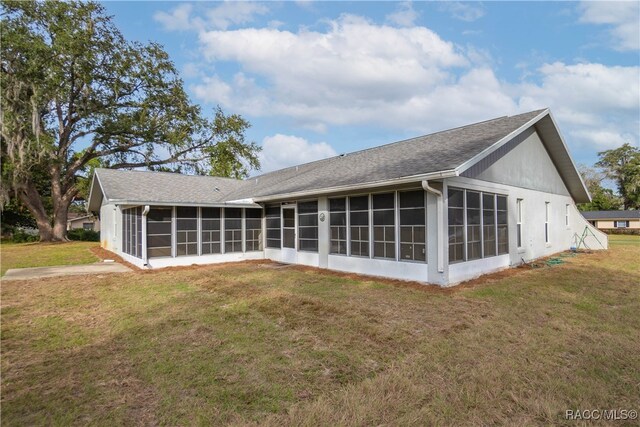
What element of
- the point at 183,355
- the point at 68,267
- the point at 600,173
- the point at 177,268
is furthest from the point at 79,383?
the point at 600,173

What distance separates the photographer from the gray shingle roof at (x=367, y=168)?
27.9 feet

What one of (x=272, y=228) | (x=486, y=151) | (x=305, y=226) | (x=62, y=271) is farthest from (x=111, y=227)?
(x=486, y=151)

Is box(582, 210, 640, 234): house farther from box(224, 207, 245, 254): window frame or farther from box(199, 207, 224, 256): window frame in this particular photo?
box(199, 207, 224, 256): window frame

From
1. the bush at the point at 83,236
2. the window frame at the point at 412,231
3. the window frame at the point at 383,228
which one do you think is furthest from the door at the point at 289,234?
the bush at the point at 83,236

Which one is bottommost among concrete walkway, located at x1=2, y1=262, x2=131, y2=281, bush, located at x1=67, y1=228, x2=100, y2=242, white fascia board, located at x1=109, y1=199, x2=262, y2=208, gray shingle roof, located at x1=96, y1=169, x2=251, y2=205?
concrete walkway, located at x1=2, y1=262, x2=131, y2=281

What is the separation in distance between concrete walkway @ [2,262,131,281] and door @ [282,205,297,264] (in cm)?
545

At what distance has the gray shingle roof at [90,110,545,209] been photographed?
851 centimetres

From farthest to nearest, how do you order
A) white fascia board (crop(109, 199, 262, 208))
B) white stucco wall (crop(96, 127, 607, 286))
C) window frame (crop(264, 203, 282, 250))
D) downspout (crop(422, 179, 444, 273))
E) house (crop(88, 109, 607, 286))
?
1. window frame (crop(264, 203, 282, 250))
2. white fascia board (crop(109, 199, 262, 208))
3. house (crop(88, 109, 607, 286))
4. white stucco wall (crop(96, 127, 607, 286))
5. downspout (crop(422, 179, 444, 273))

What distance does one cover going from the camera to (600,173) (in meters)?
44.9

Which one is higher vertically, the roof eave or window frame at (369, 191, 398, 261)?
the roof eave

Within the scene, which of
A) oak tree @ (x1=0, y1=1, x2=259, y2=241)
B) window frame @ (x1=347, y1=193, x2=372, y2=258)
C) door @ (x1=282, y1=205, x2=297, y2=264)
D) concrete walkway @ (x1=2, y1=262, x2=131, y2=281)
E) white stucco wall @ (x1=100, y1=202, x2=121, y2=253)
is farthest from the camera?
oak tree @ (x1=0, y1=1, x2=259, y2=241)

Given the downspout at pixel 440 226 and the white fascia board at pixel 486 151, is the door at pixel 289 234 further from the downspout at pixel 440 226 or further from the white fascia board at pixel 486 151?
the white fascia board at pixel 486 151

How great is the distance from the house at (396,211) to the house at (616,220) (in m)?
25.8

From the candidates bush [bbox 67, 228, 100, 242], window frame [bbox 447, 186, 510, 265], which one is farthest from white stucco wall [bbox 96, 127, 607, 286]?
bush [bbox 67, 228, 100, 242]
